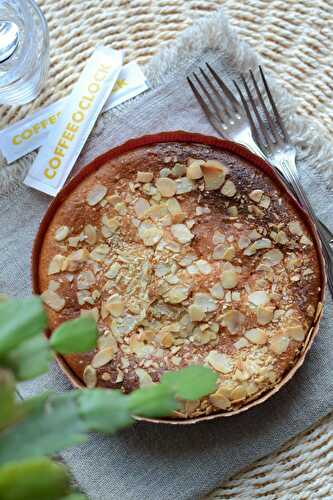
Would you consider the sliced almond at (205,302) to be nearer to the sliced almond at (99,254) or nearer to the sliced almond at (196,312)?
the sliced almond at (196,312)

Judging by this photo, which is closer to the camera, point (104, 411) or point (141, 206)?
point (104, 411)

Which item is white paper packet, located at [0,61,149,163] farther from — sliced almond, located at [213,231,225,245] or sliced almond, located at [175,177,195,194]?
sliced almond, located at [213,231,225,245]

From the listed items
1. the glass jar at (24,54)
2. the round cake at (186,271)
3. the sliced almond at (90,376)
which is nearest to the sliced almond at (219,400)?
the round cake at (186,271)

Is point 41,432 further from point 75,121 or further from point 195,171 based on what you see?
point 75,121

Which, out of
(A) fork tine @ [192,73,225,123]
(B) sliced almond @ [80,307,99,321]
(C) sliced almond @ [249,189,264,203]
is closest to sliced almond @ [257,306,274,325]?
(C) sliced almond @ [249,189,264,203]

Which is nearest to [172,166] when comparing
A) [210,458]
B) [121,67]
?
[121,67]

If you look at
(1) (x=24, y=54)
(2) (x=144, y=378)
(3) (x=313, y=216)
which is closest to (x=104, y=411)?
(2) (x=144, y=378)

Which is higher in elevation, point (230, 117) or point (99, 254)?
point (230, 117)
